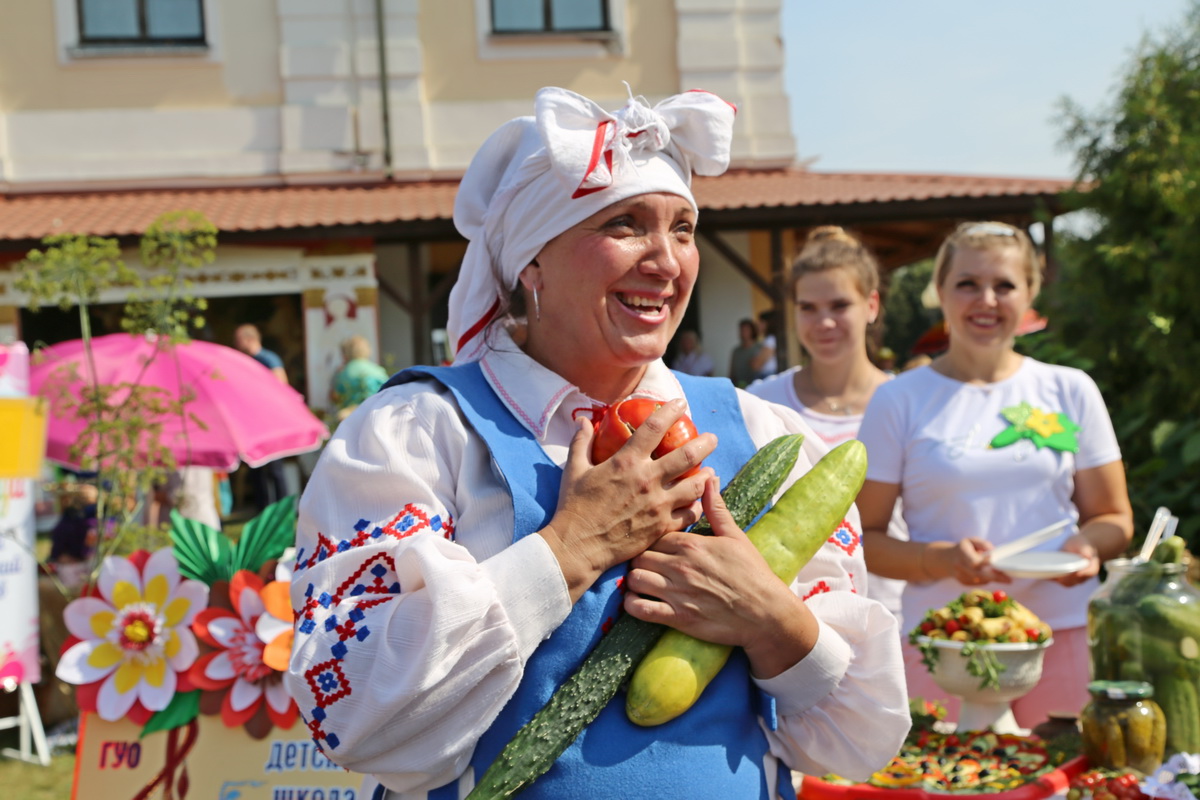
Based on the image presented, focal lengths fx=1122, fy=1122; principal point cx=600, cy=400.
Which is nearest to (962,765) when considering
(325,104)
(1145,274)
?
(1145,274)

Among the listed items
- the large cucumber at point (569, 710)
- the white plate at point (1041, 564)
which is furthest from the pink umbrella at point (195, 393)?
the large cucumber at point (569, 710)

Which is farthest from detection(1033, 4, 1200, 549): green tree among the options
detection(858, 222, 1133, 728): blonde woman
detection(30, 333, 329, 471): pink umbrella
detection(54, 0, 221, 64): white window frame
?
detection(54, 0, 221, 64): white window frame

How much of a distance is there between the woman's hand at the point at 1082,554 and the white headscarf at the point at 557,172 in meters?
1.71

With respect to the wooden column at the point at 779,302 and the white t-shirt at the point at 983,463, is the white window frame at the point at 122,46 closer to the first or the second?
the wooden column at the point at 779,302

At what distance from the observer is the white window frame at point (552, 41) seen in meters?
13.7

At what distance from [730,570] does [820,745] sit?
36 centimetres

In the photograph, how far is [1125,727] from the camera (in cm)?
250

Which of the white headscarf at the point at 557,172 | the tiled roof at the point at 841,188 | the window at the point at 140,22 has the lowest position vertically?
the white headscarf at the point at 557,172

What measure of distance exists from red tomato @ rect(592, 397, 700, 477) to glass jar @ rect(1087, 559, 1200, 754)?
5.15ft

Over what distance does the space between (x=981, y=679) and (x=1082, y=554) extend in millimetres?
510

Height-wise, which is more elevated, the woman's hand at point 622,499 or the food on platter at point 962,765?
the woman's hand at point 622,499

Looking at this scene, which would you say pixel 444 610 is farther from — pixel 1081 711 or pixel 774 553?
pixel 1081 711

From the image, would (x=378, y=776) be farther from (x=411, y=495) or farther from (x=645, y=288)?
(x=645, y=288)

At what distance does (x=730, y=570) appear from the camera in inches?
62.1
